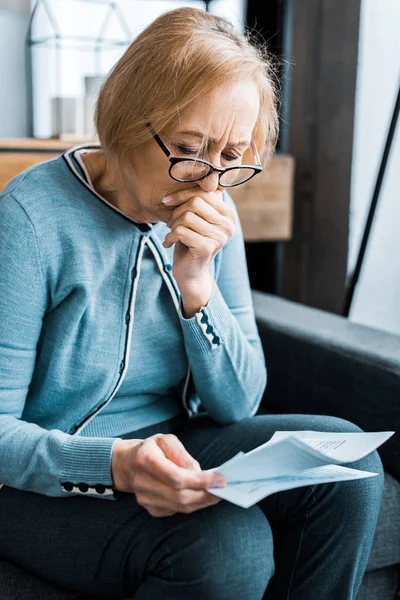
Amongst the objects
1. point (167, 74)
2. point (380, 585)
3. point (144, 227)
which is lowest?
point (380, 585)

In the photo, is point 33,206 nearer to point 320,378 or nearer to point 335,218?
point 320,378

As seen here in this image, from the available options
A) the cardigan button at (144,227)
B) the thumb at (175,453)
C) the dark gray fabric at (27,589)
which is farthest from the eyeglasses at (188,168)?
the dark gray fabric at (27,589)

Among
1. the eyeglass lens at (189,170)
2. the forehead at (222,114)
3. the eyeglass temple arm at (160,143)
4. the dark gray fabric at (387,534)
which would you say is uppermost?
the forehead at (222,114)

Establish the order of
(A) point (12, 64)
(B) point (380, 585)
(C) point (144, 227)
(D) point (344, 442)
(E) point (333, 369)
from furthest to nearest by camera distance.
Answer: (A) point (12, 64)
(E) point (333, 369)
(B) point (380, 585)
(C) point (144, 227)
(D) point (344, 442)

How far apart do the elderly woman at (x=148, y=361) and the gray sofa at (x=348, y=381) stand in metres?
0.20

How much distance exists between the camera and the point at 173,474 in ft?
2.89

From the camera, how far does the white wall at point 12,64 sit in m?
2.09

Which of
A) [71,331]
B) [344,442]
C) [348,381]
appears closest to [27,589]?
[71,331]

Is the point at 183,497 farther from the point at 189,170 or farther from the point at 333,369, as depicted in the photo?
the point at 333,369

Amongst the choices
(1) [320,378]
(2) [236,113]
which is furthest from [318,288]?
(2) [236,113]

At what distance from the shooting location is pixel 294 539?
109 cm

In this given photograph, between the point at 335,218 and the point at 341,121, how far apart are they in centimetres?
29

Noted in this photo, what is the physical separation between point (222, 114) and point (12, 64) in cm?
127

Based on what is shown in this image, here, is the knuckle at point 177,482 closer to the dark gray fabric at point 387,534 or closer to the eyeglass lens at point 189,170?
the eyeglass lens at point 189,170
